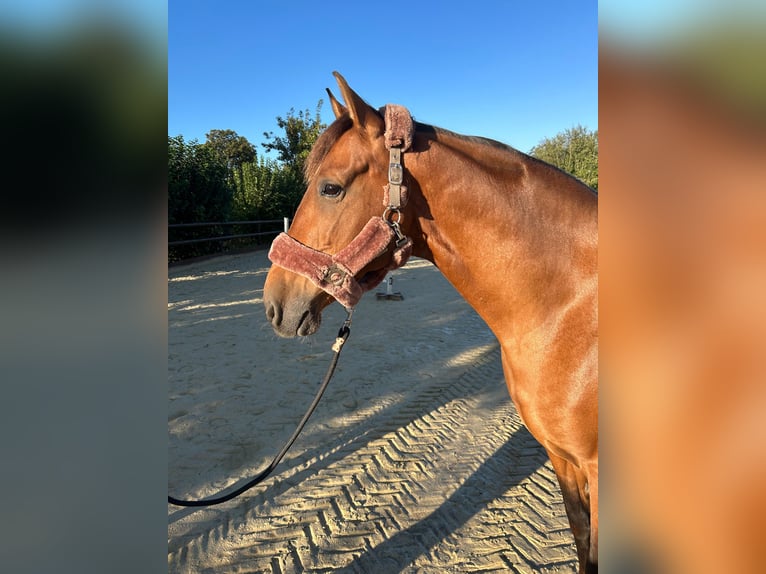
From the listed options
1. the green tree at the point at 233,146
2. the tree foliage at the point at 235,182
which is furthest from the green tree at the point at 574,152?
the green tree at the point at 233,146

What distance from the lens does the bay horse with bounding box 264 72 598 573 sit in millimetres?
1442

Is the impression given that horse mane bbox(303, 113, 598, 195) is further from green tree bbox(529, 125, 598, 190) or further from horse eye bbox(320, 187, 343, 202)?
green tree bbox(529, 125, 598, 190)

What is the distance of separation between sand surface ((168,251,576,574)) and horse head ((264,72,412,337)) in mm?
716

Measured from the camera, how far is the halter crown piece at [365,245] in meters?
1.44

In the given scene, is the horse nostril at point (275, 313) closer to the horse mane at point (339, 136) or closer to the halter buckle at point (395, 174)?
the horse mane at point (339, 136)

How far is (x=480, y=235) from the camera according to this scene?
4.86 feet

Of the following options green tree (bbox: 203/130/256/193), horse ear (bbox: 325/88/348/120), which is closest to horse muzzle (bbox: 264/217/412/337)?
horse ear (bbox: 325/88/348/120)

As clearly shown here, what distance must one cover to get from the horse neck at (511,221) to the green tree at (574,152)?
66.1 ft

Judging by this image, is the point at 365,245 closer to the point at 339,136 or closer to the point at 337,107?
the point at 339,136

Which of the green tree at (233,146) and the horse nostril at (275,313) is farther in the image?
the green tree at (233,146)

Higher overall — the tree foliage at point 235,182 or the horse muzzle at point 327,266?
the tree foliage at point 235,182

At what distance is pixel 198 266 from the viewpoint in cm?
1243
